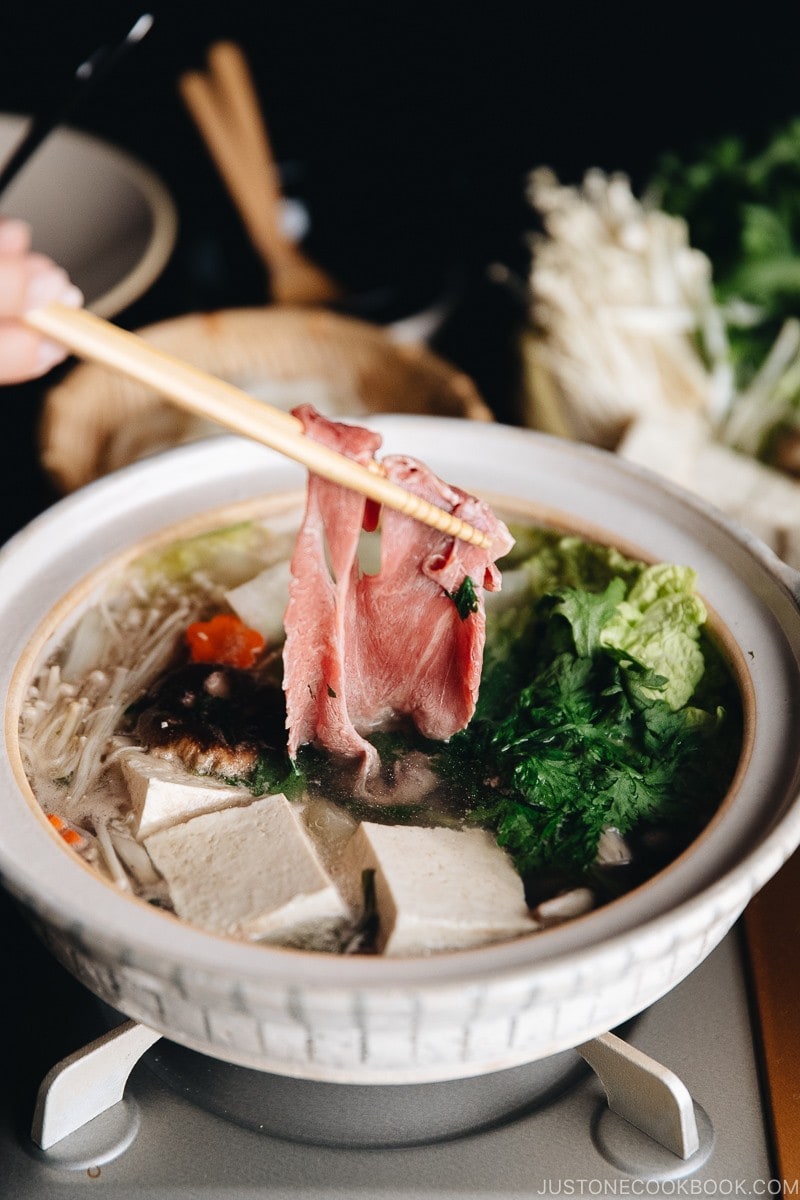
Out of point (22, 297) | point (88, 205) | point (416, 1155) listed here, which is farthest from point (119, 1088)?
point (88, 205)

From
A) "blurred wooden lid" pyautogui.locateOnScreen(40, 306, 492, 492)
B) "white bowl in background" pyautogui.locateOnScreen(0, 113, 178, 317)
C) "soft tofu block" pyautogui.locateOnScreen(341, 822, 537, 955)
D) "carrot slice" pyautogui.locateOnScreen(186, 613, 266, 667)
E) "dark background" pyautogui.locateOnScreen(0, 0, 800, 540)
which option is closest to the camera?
"soft tofu block" pyautogui.locateOnScreen(341, 822, 537, 955)

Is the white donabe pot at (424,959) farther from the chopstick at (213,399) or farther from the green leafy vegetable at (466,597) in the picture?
the chopstick at (213,399)

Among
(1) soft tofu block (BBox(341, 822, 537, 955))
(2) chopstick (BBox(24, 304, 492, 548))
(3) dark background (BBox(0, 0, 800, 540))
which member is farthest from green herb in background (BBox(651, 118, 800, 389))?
(1) soft tofu block (BBox(341, 822, 537, 955))

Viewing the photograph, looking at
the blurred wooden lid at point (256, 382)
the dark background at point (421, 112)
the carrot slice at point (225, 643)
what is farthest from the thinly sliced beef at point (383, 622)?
the dark background at point (421, 112)

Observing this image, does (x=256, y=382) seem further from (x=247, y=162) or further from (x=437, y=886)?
(x=437, y=886)

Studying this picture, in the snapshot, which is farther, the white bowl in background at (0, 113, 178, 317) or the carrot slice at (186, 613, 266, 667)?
the white bowl in background at (0, 113, 178, 317)

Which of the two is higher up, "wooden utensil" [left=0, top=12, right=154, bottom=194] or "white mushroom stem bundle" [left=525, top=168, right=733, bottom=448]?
"wooden utensil" [left=0, top=12, right=154, bottom=194]

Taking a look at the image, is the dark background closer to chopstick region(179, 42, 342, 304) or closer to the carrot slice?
chopstick region(179, 42, 342, 304)
